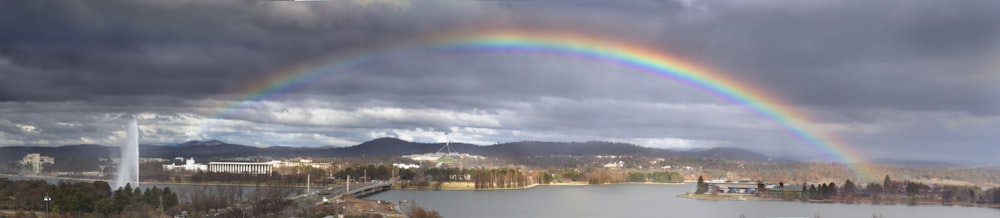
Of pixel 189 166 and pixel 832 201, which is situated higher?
pixel 189 166

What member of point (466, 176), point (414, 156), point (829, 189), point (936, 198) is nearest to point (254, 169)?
point (466, 176)

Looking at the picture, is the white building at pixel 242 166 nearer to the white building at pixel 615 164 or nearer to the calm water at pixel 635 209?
the white building at pixel 615 164

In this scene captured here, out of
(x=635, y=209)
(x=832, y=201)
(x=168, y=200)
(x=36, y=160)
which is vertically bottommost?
(x=832, y=201)

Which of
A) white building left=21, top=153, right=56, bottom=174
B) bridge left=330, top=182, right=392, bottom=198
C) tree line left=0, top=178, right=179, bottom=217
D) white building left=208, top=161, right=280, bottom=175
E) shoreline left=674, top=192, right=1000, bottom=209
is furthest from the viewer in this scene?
white building left=21, top=153, right=56, bottom=174

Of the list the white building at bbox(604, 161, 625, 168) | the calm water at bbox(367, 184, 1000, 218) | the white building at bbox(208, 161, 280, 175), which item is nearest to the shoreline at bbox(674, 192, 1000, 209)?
the calm water at bbox(367, 184, 1000, 218)

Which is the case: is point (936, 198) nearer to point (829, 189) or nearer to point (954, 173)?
point (829, 189)

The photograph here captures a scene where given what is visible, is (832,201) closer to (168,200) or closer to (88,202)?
(168,200)

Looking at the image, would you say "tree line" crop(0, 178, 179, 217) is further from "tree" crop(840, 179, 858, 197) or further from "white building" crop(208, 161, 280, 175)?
"white building" crop(208, 161, 280, 175)

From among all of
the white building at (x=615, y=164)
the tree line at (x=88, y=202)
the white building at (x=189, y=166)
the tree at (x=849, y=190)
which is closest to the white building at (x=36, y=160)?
the white building at (x=189, y=166)

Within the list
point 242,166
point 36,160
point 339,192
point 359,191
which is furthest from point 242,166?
point 359,191
